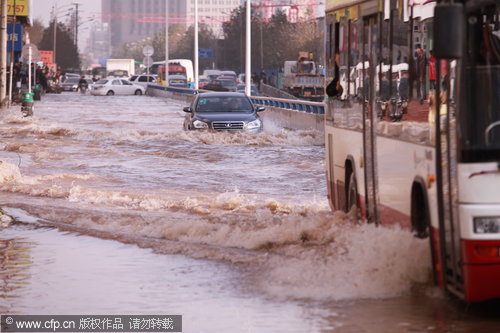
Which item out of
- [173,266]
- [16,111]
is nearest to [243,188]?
[173,266]

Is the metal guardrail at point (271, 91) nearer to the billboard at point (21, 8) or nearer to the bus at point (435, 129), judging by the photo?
the billboard at point (21, 8)

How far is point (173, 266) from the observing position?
11.7 meters

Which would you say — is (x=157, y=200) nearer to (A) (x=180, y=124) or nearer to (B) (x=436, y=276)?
(B) (x=436, y=276)

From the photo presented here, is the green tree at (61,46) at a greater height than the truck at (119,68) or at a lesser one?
greater

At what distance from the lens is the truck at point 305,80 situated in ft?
283

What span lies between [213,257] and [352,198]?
5.04 ft

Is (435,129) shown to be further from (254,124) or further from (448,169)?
(254,124)

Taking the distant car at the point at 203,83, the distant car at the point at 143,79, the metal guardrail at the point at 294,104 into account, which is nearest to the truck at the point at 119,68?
the distant car at the point at 203,83

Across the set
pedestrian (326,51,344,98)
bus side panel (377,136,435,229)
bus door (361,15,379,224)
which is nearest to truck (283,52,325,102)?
pedestrian (326,51,344,98)

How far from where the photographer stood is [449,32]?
8.06 metres

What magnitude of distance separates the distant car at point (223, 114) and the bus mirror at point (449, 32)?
24668 millimetres

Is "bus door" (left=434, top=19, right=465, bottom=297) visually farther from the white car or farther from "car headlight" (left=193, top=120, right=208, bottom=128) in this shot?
the white car

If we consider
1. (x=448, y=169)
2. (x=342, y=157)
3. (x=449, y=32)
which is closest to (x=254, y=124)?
(x=342, y=157)

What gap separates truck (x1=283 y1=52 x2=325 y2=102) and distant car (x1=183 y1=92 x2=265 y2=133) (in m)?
48.0
